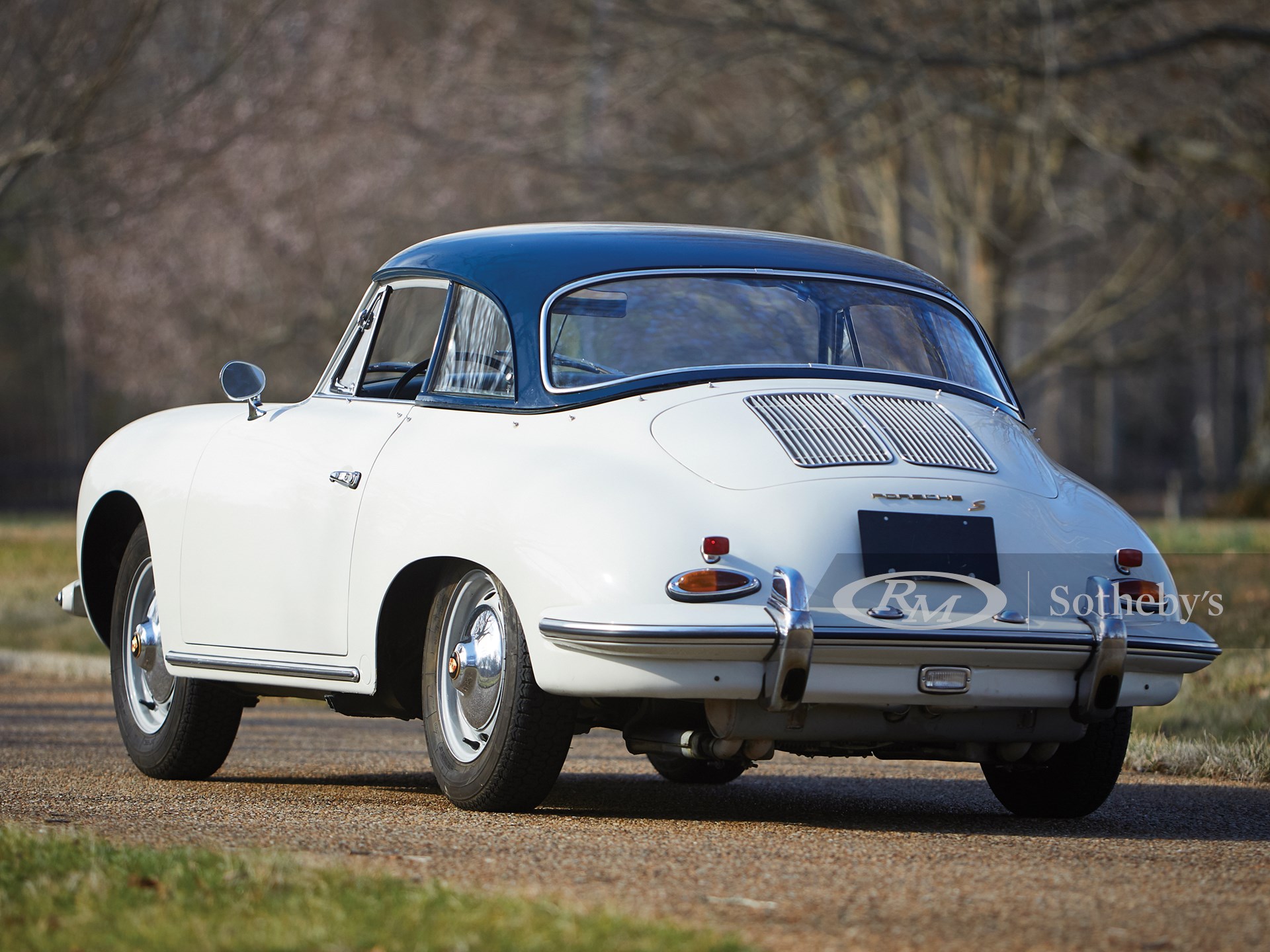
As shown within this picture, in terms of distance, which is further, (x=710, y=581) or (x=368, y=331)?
(x=368, y=331)

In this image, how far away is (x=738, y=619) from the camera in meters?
5.03

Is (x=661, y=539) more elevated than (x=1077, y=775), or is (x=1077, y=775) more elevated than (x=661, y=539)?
(x=661, y=539)

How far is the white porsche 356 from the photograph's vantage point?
16.9ft

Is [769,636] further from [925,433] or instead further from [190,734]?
[190,734]

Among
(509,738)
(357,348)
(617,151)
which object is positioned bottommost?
(509,738)

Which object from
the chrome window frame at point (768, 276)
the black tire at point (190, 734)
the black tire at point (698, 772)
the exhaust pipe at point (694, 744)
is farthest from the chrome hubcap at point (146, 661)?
the exhaust pipe at point (694, 744)

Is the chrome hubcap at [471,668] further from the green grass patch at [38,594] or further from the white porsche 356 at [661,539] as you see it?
the green grass patch at [38,594]

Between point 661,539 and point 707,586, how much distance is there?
0.18 meters

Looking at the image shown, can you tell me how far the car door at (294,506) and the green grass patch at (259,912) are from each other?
1.87 meters

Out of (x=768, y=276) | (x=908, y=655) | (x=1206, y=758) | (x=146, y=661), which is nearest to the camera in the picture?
(x=908, y=655)

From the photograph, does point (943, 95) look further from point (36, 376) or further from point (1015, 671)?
point (36, 376)

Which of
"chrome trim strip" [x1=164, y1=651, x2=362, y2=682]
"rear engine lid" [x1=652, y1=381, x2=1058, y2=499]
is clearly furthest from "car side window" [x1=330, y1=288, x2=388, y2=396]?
"rear engine lid" [x1=652, y1=381, x2=1058, y2=499]

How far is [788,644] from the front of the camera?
502 centimetres

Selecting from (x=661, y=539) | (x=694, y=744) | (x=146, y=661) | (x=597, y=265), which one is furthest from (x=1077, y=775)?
(x=146, y=661)
